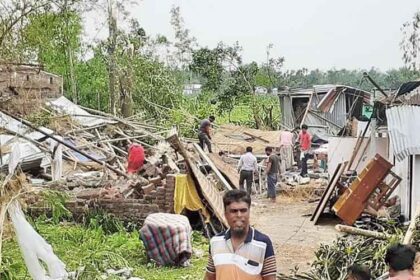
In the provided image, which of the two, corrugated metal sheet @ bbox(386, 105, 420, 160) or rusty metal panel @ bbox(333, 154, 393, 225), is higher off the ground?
corrugated metal sheet @ bbox(386, 105, 420, 160)

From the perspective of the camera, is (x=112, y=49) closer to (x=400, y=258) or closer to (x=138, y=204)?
(x=138, y=204)

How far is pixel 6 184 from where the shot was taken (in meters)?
5.68

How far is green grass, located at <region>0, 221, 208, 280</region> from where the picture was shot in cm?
792

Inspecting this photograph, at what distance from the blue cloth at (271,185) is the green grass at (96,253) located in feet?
16.3

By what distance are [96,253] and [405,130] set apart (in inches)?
233

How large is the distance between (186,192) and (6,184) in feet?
21.0

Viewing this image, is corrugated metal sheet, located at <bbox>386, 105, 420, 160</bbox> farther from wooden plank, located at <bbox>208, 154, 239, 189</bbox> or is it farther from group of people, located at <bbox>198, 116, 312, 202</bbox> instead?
wooden plank, located at <bbox>208, 154, 239, 189</bbox>

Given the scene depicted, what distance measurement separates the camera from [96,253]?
369 inches

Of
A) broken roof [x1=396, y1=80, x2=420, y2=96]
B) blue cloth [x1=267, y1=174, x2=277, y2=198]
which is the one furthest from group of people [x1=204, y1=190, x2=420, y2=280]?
blue cloth [x1=267, y1=174, x2=277, y2=198]

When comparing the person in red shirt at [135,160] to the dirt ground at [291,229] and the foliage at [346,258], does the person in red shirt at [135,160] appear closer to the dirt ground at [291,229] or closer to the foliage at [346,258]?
the dirt ground at [291,229]

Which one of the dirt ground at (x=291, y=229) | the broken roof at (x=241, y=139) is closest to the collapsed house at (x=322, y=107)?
the broken roof at (x=241, y=139)

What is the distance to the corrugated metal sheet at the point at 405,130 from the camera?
36.9 feet

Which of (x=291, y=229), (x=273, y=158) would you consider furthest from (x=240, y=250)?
(x=273, y=158)

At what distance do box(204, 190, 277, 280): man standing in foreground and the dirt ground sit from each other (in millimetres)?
5851
